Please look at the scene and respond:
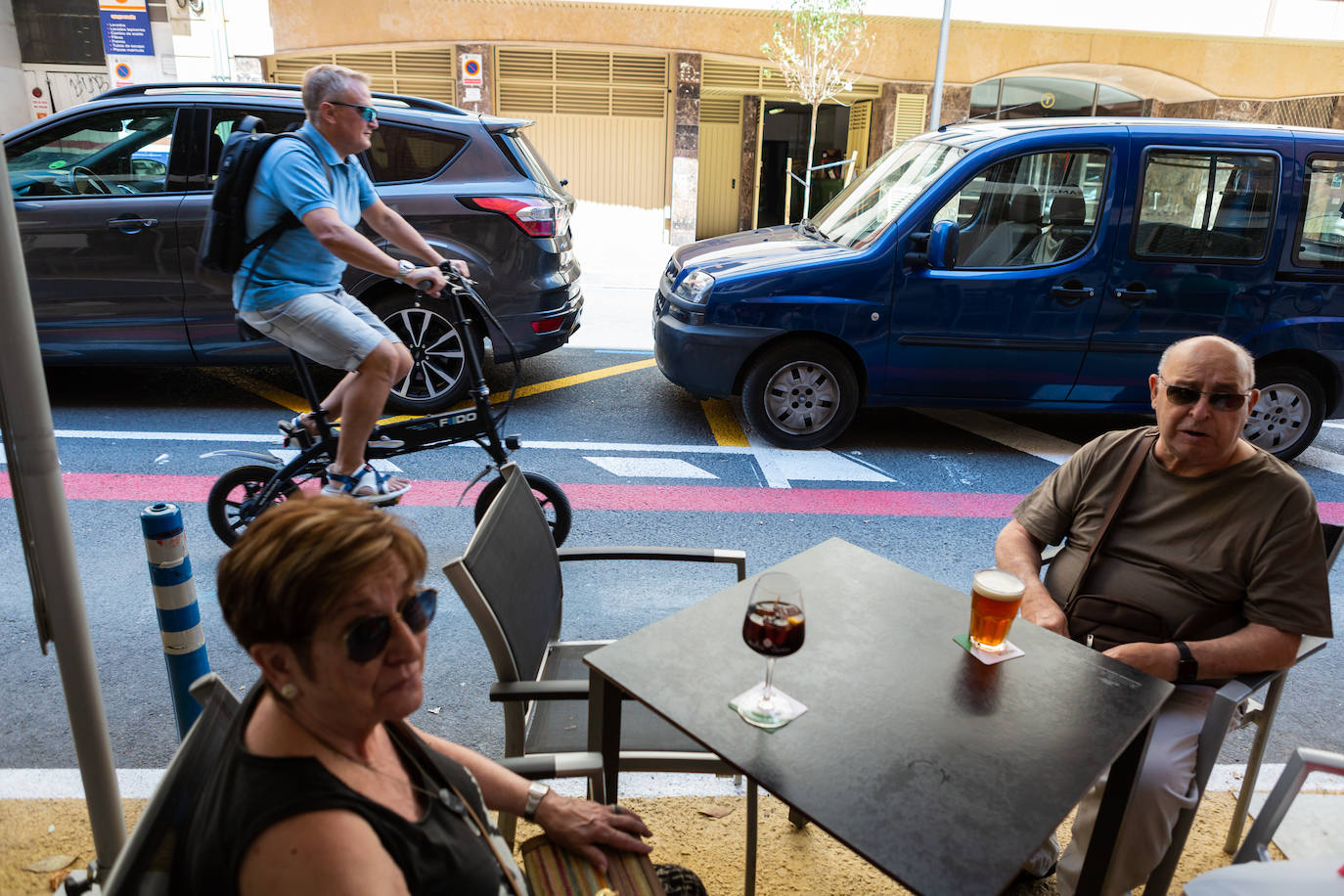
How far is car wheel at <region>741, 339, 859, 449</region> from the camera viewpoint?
6.16 meters

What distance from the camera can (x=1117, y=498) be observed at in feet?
9.32

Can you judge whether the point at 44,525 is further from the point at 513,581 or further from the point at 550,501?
the point at 550,501

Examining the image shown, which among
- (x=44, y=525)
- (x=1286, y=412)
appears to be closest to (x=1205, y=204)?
(x=1286, y=412)

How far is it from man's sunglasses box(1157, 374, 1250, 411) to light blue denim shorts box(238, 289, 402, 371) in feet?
10.0

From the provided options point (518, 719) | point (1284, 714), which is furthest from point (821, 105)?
point (518, 719)

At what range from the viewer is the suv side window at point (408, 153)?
6.60 metres

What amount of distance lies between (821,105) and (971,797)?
65.1 feet

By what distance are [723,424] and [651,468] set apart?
1129mm

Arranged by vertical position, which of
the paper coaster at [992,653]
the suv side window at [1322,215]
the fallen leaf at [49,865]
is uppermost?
the suv side window at [1322,215]

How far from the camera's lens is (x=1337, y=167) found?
236 inches

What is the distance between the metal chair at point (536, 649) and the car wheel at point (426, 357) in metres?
3.97

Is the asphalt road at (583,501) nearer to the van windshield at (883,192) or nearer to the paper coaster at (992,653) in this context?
the paper coaster at (992,653)

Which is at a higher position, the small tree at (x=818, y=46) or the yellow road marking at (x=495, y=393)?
the small tree at (x=818, y=46)

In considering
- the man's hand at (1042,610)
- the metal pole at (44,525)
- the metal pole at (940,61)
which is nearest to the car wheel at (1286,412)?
the man's hand at (1042,610)
